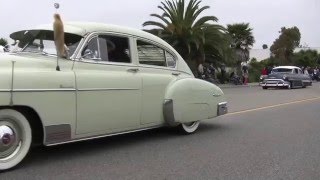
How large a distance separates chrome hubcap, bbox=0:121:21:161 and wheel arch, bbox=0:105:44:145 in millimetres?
235

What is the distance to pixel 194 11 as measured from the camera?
3828cm

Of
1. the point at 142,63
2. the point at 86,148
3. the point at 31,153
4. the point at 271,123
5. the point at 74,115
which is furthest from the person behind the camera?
the point at 271,123

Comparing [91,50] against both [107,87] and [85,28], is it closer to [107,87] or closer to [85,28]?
[85,28]

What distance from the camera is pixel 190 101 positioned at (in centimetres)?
867

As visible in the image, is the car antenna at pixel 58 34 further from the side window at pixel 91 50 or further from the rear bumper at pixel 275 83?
the rear bumper at pixel 275 83

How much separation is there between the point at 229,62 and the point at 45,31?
32.9 m

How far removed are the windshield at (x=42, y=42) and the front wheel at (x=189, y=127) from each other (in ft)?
9.33

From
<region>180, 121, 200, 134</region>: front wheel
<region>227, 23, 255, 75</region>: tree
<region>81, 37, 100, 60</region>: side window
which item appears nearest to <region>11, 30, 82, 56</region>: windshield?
<region>81, 37, 100, 60</region>: side window

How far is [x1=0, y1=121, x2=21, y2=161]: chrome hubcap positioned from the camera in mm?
5823

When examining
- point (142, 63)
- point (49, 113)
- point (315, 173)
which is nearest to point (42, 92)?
point (49, 113)

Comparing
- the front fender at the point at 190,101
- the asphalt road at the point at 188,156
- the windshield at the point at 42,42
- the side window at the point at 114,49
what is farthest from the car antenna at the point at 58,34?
the front fender at the point at 190,101

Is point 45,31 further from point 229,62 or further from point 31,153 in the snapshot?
point 229,62

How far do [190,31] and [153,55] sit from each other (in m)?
28.8

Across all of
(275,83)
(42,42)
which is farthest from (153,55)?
(275,83)
